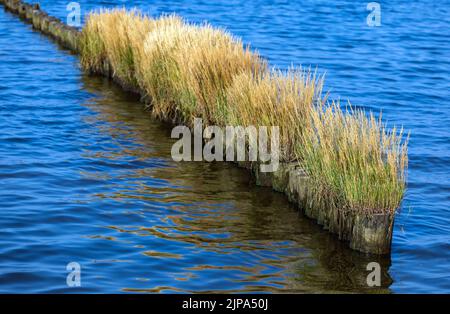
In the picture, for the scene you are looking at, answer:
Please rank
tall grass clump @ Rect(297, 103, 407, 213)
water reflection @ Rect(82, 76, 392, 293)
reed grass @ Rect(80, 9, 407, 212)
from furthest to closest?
reed grass @ Rect(80, 9, 407, 212)
tall grass clump @ Rect(297, 103, 407, 213)
water reflection @ Rect(82, 76, 392, 293)

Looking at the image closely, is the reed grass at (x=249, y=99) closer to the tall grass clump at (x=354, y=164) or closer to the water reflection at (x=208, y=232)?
the tall grass clump at (x=354, y=164)

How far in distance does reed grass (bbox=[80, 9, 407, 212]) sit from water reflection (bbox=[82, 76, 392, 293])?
69cm

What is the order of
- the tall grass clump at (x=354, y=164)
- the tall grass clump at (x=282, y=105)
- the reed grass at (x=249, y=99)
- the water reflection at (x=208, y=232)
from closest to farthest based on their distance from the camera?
the water reflection at (x=208, y=232) → the tall grass clump at (x=354, y=164) → the reed grass at (x=249, y=99) → the tall grass clump at (x=282, y=105)

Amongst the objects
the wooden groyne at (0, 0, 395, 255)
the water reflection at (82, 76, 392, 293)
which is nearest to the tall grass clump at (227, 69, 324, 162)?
the wooden groyne at (0, 0, 395, 255)

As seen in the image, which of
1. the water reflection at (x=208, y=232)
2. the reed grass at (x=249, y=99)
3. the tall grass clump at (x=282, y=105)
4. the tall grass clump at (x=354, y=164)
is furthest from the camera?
the tall grass clump at (x=282, y=105)

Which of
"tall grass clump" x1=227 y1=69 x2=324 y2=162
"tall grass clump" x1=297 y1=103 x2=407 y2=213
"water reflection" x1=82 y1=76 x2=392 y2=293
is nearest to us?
"water reflection" x1=82 y1=76 x2=392 y2=293

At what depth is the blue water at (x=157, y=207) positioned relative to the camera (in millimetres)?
8875

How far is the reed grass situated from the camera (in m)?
9.59

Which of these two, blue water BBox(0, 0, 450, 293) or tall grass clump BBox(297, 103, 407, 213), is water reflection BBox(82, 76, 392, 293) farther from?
tall grass clump BBox(297, 103, 407, 213)

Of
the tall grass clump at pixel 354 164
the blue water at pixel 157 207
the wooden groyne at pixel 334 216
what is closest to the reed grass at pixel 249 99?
the tall grass clump at pixel 354 164

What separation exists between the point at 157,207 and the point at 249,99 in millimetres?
2247

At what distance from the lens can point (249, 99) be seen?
12031 mm

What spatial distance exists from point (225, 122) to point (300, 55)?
1124 cm

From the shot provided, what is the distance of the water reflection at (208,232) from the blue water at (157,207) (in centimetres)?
2
